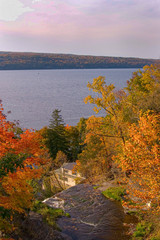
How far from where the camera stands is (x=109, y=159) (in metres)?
22.8

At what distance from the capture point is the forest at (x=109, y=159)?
1011cm

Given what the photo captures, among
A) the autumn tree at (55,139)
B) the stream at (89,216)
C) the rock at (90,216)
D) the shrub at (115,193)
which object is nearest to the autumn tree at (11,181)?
the stream at (89,216)

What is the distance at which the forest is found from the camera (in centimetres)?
1011

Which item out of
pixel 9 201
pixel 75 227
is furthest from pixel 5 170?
pixel 75 227

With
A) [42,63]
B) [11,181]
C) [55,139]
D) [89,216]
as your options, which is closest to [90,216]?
[89,216]

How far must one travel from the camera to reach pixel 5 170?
26.3 ft

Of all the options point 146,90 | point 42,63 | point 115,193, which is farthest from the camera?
point 42,63

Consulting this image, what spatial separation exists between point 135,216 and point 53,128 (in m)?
33.8

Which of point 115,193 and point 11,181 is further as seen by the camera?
point 115,193

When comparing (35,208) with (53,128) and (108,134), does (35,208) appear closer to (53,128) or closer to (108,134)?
(108,134)

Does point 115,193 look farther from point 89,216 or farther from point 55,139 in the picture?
point 55,139

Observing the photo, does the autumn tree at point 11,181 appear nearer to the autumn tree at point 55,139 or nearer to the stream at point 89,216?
the stream at point 89,216

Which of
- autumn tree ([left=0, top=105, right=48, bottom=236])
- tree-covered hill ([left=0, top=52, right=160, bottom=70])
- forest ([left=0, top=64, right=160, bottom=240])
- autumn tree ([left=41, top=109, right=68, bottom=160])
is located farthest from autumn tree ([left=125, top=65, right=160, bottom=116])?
tree-covered hill ([left=0, top=52, right=160, bottom=70])

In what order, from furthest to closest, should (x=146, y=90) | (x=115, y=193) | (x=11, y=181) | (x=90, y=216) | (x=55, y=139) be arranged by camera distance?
(x=55, y=139) → (x=146, y=90) → (x=115, y=193) → (x=90, y=216) → (x=11, y=181)
